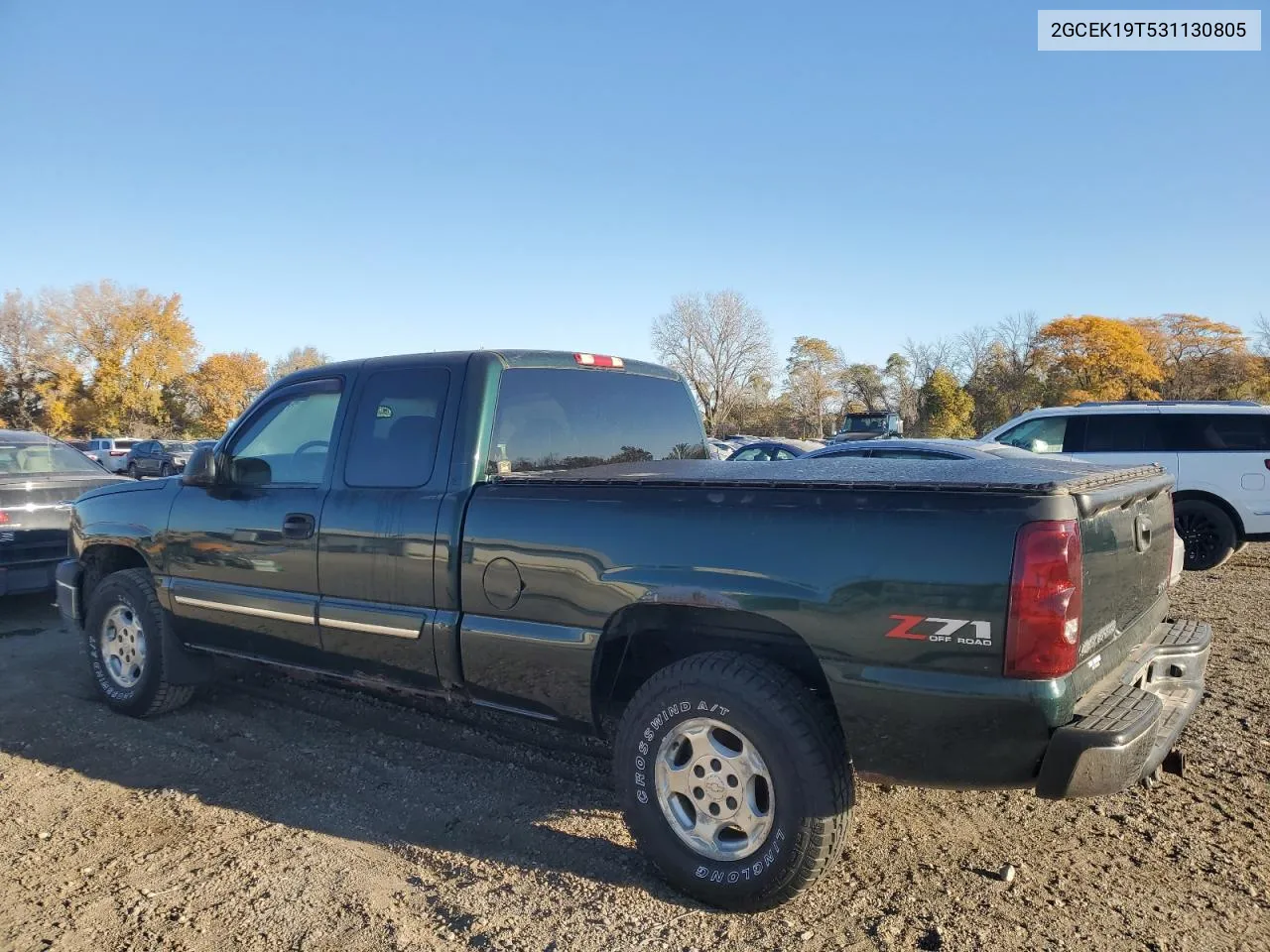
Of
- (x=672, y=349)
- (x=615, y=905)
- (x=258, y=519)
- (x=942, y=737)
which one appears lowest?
(x=615, y=905)

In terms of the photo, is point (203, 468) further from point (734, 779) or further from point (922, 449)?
point (922, 449)

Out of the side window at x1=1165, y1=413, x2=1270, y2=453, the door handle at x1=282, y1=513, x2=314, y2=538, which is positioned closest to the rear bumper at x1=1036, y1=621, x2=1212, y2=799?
the door handle at x1=282, y1=513, x2=314, y2=538

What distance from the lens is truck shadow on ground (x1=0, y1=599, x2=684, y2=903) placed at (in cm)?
349

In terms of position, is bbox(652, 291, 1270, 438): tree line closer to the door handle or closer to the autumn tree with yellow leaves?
the autumn tree with yellow leaves

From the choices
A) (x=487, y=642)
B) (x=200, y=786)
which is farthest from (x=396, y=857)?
(x=200, y=786)

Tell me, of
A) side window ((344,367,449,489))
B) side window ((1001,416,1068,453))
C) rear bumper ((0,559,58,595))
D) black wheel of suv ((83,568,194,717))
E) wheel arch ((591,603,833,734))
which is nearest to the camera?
wheel arch ((591,603,833,734))

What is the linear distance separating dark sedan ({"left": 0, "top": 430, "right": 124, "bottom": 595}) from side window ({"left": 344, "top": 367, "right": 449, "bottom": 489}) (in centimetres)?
399

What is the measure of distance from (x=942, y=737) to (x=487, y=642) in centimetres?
178

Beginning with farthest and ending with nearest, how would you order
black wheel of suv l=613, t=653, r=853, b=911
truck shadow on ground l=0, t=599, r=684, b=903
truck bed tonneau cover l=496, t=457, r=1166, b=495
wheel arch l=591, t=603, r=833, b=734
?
truck shadow on ground l=0, t=599, r=684, b=903, wheel arch l=591, t=603, r=833, b=734, black wheel of suv l=613, t=653, r=853, b=911, truck bed tonneau cover l=496, t=457, r=1166, b=495

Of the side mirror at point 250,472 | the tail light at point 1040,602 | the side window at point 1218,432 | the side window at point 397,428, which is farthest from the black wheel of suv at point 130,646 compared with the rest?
the side window at point 1218,432

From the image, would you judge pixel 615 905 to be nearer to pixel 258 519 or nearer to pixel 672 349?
pixel 258 519

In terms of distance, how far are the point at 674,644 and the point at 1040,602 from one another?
4.42ft

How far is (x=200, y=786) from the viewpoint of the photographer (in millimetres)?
4031

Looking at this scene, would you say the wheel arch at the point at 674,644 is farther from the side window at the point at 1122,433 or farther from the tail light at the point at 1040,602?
the side window at the point at 1122,433
